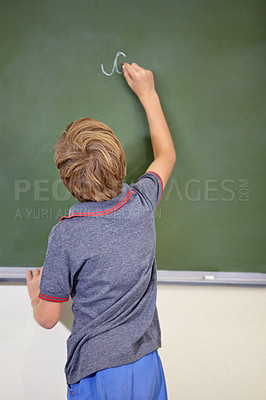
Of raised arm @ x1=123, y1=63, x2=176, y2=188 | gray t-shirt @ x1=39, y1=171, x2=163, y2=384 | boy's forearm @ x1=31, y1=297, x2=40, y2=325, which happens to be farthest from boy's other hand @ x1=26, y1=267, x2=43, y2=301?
raised arm @ x1=123, y1=63, x2=176, y2=188

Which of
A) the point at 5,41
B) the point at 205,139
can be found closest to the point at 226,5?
the point at 205,139

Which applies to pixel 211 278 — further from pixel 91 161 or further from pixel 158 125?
pixel 91 161

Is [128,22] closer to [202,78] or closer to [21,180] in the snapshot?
[202,78]

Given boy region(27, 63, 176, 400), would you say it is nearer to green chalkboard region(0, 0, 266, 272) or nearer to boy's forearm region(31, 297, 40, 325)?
boy's forearm region(31, 297, 40, 325)

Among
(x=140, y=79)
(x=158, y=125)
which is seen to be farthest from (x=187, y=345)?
(x=140, y=79)

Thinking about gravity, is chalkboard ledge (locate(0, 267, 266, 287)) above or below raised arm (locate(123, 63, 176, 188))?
below

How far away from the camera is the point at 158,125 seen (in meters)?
1.11

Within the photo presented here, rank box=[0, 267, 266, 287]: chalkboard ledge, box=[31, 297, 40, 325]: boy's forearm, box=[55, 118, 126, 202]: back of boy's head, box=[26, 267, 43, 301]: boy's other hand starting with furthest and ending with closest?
box=[0, 267, 266, 287]: chalkboard ledge, box=[26, 267, 43, 301]: boy's other hand, box=[31, 297, 40, 325]: boy's forearm, box=[55, 118, 126, 202]: back of boy's head

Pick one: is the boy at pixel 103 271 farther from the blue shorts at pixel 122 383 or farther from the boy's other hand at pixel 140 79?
the boy's other hand at pixel 140 79

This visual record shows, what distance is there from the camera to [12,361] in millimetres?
1381

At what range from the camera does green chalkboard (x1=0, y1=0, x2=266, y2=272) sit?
1086 millimetres

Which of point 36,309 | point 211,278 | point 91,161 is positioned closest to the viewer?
point 91,161

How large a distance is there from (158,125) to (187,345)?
34.7 inches

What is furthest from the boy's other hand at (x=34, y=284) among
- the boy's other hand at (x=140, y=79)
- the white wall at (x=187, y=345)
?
the boy's other hand at (x=140, y=79)
